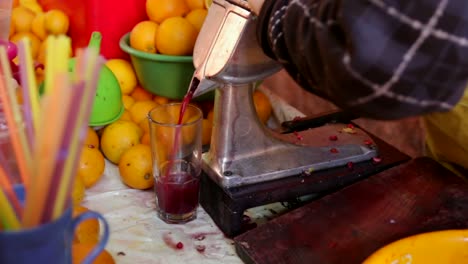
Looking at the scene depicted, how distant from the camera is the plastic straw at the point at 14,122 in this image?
0.34 m

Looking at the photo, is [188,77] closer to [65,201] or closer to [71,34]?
[71,34]

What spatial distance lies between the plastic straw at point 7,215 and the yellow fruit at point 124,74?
0.58 m

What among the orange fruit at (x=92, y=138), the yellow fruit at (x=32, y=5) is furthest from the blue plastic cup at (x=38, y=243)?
the yellow fruit at (x=32, y=5)

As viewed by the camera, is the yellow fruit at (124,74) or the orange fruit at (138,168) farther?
the yellow fruit at (124,74)

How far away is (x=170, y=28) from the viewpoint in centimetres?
80

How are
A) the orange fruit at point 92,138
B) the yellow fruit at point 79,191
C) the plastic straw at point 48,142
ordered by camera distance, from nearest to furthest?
1. the plastic straw at point 48,142
2. the yellow fruit at point 79,191
3. the orange fruit at point 92,138

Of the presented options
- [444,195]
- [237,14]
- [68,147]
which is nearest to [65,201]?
[68,147]

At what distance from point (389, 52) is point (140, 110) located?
1.84 ft

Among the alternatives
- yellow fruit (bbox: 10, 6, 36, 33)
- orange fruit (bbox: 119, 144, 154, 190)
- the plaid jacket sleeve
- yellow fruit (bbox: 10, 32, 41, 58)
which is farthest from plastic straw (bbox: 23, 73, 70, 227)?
yellow fruit (bbox: 10, 6, 36, 33)

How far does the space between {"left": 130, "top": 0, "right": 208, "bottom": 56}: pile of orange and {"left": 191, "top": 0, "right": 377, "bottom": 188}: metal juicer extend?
0.14 m

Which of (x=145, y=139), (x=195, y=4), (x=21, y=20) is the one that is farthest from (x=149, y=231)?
(x=21, y=20)

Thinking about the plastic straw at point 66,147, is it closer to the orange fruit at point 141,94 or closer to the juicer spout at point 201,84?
the juicer spout at point 201,84

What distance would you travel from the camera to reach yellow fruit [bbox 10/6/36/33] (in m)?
0.94

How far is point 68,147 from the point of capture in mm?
302
